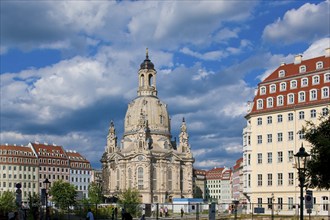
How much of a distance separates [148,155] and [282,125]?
82102mm

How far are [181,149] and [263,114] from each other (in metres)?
90.0

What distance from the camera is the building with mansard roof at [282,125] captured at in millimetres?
84250

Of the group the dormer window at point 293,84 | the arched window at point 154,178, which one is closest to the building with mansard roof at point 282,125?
the dormer window at point 293,84

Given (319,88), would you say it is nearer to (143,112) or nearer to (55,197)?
(55,197)

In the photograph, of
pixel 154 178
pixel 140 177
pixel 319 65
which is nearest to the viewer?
pixel 319 65

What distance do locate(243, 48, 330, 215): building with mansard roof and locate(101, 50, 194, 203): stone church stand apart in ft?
248

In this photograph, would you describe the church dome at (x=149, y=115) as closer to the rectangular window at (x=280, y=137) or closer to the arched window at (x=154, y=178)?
the arched window at (x=154, y=178)

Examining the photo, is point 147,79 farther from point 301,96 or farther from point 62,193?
point 301,96

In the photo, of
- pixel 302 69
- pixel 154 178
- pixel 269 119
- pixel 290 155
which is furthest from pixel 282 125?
pixel 154 178

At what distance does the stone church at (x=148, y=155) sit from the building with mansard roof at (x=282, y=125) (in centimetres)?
7560

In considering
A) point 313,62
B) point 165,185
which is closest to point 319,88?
point 313,62

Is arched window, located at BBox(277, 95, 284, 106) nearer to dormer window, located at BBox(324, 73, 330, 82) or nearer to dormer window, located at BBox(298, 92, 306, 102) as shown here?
dormer window, located at BBox(298, 92, 306, 102)

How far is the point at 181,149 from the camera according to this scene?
178625 mm

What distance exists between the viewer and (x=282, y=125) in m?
87.3
